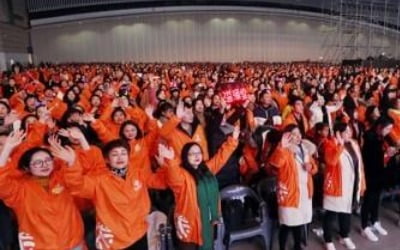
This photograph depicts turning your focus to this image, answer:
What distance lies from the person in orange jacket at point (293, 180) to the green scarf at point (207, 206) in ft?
2.48

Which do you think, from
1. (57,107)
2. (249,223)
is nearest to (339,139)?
(249,223)

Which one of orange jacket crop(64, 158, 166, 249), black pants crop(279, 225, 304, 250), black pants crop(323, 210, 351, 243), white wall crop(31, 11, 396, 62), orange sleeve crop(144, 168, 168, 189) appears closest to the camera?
orange jacket crop(64, 158, 166, 249)

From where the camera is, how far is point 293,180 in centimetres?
369

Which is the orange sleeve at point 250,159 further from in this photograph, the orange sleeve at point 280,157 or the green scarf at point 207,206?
the green scarf at point 207,206

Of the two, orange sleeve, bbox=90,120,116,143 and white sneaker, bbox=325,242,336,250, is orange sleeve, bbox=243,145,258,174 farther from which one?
orange sleeve, bbox=90,120,116,143

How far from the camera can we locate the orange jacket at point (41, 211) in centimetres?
269

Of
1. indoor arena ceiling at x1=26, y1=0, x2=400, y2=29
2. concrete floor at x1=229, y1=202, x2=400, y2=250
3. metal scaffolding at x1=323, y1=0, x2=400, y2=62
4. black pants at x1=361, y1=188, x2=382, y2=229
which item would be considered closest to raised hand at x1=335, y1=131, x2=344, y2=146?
black pants at x1=361, y1=188, x2=382, y2=229

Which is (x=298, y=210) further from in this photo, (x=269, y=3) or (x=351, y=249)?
(x=269, y=3)

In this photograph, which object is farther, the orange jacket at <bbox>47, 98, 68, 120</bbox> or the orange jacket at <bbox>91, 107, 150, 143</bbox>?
the orange jacket at <bbox>47, 98, 68, 120</bbox>

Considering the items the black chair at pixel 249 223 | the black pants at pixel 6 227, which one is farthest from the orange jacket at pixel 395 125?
the black pants at pixel 6 227

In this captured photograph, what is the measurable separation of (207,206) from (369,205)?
6.88 feet

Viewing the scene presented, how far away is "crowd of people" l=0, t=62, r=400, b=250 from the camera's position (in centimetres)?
277

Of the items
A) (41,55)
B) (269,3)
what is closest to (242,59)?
(269,3)

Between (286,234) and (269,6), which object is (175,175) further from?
(269,6)
